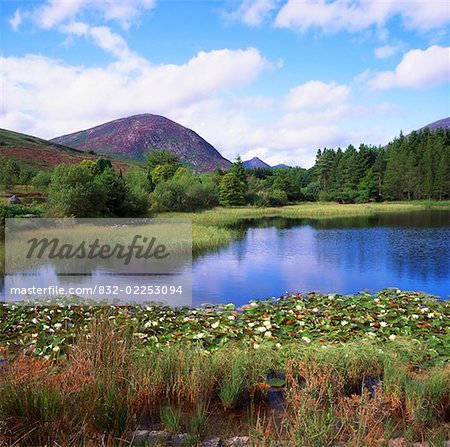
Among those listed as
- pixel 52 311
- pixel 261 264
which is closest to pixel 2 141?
pixel 261 264

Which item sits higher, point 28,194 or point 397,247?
point 28,194

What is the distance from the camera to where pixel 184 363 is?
205 inches

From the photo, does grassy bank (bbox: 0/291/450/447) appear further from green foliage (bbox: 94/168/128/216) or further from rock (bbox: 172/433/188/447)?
green foliage (bbox: 94/168/128/216)

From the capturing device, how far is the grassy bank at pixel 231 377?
3703 millimetres

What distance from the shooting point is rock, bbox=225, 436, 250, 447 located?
12.2ft

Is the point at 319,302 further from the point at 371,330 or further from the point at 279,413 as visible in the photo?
the point at 279,413

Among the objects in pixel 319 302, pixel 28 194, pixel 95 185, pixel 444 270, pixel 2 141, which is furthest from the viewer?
pixel 2 141

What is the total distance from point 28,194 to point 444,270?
3451cm

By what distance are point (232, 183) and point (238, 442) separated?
56.3m

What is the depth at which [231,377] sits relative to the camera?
5082 mm

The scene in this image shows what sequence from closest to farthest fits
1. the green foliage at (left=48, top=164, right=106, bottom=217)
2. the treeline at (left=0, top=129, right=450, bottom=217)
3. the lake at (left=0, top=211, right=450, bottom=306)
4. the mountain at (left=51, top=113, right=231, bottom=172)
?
the lake at (left=0, top=211, right=450, bottom=306) → the green foliage at (left=48, top=164, right=106, bottom=217) → the treeline at (left=0, top=129, right=450, bottom=217) → the mountain at (left=51, top=113, right=231, bottom=172)

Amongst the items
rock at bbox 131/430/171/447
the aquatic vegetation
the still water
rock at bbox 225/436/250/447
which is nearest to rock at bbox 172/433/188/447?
rock at bbox 131/430/171/447

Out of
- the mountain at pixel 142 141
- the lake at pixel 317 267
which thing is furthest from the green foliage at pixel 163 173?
the mountain at pixel 142 141

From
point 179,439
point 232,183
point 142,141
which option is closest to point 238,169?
point 232,183
